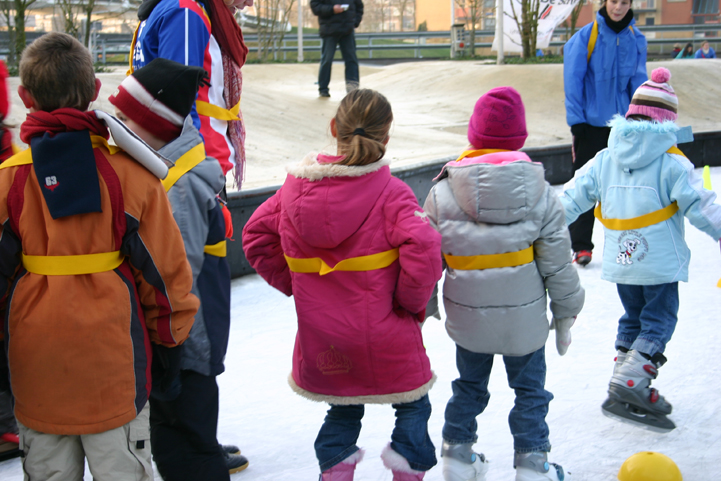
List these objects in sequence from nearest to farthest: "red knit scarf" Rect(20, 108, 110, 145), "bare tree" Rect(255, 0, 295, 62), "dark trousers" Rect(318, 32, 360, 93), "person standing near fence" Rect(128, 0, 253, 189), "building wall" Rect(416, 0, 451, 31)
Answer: "red knit scarf" Rect(20, 108, 110, 145) < "person standing near fence" Rect(128, 0, 253, 189) < "dark trousers" Rect(318, 32, 360, 93) < "bare tree" Rect(255, 0, 295, 62) < "building wall" Rect(416, 0, 451, 31)

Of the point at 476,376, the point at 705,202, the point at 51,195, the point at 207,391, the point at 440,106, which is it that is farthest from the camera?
the point at 440,106

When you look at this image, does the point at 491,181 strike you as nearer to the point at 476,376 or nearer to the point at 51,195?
the point at 476,376

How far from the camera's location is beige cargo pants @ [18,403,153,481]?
1.64 m

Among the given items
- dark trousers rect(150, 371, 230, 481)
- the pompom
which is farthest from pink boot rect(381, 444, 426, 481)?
the pompom

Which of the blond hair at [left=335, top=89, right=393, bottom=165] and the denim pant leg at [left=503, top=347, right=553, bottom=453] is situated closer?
the blond hair at [left=335, top=89, right=393, bottom=165]

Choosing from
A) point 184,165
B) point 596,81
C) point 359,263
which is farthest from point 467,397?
point 596,81

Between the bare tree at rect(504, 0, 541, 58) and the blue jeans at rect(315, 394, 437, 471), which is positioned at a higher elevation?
the bare tree at rect(504, 0, 541, 58)

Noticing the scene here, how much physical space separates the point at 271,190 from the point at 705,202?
293 centimetres

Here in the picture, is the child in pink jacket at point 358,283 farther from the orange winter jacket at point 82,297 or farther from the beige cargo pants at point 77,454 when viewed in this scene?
the beige cargo pants at point 77,454

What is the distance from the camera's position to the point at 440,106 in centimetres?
1238

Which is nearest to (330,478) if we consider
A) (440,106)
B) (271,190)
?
(271,190)

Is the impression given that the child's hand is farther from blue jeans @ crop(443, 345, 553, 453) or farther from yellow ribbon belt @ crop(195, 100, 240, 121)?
yellow ribbon belt @ crop(195, 100, 240, 121)

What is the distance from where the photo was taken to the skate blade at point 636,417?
8.77 ft

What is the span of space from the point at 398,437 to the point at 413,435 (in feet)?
0.16
